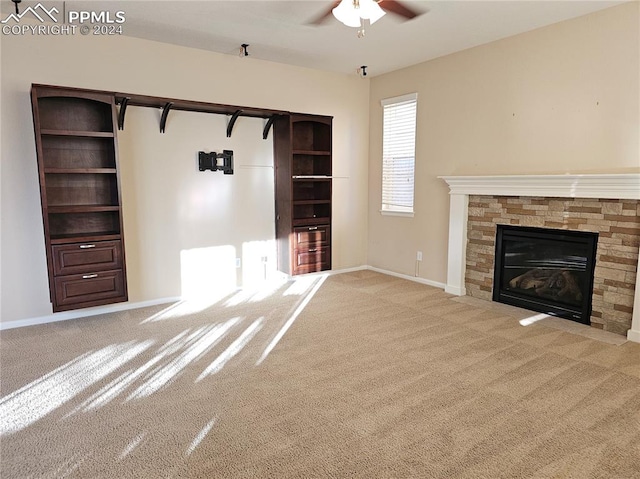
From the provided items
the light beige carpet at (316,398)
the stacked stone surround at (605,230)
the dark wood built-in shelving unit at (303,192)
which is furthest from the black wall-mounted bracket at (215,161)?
the stacked stone surround at (605,230)

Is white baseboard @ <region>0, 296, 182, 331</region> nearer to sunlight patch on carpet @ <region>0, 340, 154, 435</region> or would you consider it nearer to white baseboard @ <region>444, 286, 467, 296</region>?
sunlight patch on carpet @ <region>0, 340, 154, 435</region>

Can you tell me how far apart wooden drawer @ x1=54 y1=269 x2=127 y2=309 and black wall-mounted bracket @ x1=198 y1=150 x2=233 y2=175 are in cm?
148

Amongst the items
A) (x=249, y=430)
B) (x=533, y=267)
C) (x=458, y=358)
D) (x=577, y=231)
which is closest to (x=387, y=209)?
(x=533, y=267)

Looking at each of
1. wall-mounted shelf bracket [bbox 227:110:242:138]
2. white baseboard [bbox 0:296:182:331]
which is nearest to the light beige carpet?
white baseboard [bbox 0:296:182:331]

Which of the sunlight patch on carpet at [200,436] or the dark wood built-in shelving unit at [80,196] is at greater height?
the dark wood built-in shelving unit at [80,196]

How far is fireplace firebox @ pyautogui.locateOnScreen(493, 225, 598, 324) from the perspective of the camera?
384 centimetres

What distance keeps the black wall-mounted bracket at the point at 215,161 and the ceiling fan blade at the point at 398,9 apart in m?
2.34

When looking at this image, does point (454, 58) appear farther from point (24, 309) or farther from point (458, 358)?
point (24, 309)

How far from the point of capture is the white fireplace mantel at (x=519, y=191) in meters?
3.41

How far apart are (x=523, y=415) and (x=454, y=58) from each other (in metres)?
3.91

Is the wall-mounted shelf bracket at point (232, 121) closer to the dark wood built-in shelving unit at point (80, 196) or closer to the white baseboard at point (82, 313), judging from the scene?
the dark wood built-in shelving unit at point (80, 196)

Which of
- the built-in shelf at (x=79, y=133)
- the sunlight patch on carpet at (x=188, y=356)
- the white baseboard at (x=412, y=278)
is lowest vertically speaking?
the sunlight patch on carpet at (x=188, y=356)

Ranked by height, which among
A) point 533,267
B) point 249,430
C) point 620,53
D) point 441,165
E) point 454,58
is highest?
point 454,58

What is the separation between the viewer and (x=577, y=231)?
3.83m
